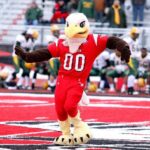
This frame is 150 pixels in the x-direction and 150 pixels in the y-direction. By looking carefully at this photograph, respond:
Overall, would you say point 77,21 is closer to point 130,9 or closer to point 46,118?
point 46,118

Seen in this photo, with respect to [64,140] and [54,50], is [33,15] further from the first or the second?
[64,140]

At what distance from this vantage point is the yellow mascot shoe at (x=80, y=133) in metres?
8.76

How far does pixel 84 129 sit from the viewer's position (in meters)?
8.85

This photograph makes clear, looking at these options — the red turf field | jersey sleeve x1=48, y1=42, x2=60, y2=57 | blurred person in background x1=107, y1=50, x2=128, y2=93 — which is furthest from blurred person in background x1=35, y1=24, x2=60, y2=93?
jersey sleeve x1=48, y1=42, x2=60, y2=57

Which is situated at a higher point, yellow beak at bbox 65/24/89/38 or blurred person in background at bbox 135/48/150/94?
yellow beak at bbox 65/24/89/38

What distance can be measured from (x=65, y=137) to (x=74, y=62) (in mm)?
804

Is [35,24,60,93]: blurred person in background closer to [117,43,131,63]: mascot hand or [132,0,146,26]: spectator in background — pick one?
[132,0,146,26]: spectator in background

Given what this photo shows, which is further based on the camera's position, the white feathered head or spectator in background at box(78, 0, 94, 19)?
spectator in background at box(78, 0, 94, 19)

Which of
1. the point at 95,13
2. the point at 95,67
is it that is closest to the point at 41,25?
the point at 95,13

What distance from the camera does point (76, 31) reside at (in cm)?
887

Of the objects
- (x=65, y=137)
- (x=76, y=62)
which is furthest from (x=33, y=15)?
(x=65, y=137)

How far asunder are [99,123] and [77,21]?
2.81m

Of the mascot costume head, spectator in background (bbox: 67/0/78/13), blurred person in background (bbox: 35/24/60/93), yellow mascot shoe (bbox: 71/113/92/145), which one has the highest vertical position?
the mascot costume head

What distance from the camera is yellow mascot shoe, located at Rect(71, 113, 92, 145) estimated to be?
28.7 ft
